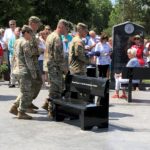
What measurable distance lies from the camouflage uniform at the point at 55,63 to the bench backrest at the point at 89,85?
25 cm

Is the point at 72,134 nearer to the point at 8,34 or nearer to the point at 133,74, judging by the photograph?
the point at 133,74

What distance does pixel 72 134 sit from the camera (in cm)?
959

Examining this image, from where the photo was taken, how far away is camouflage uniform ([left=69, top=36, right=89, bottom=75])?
1141 cm

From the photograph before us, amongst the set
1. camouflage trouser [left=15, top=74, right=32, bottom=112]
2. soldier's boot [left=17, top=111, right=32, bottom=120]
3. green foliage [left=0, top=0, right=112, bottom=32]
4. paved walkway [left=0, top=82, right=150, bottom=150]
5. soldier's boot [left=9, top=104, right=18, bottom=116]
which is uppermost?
green foliage [left=0, top=0, right=112, bottom=32]

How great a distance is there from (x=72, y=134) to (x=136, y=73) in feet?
16.4

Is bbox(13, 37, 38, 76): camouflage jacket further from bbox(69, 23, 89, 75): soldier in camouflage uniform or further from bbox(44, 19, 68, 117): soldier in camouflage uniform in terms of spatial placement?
bbox(69, 23, 89, 75): soldier in camouflage uniform

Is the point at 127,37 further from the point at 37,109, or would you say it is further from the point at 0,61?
the point at 37,109

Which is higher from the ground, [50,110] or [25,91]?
[25,91]

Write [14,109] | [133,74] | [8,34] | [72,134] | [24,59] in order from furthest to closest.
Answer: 1. [8,34]
2. [133,74]
3. [14,109]
4. [24,59]
5. [72,134]

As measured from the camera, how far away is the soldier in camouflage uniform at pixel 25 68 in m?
10.6

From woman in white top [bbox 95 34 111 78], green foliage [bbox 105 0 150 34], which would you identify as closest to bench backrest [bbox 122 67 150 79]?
woman in white top [bbox 95 34 111 78]

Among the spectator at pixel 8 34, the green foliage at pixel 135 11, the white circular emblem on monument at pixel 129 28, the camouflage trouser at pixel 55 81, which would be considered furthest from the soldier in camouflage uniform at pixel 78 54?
the green foliage at pixel 135 11

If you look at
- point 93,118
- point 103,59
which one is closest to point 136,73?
point 103,59

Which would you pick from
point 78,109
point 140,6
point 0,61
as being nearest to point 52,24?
point 140,6
